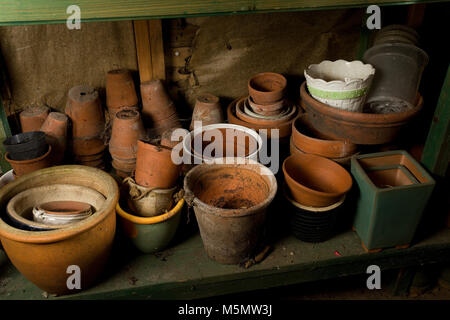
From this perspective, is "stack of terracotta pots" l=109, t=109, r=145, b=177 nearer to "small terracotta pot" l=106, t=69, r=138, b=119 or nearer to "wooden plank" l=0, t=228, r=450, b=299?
"small terracotta pot" l=106, t=69, r=138, b=119

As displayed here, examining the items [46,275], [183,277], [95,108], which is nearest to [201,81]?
[95,108]

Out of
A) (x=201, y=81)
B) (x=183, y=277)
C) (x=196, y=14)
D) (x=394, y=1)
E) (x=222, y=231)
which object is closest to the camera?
(x=196, y=14)

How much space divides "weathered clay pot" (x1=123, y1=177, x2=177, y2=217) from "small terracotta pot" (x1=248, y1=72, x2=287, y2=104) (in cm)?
78

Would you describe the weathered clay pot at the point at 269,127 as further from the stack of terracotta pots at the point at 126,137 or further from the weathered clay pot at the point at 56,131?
the weathered clay pot at the point at 56,131

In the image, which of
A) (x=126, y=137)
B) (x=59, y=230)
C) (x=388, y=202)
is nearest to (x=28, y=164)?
(x=126, y=137)

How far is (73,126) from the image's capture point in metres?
2.25

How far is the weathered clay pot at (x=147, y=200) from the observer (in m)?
1.87

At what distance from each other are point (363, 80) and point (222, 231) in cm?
101

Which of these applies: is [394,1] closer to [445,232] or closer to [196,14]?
[196,14]

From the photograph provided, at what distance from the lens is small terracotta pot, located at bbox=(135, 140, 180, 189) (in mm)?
1822

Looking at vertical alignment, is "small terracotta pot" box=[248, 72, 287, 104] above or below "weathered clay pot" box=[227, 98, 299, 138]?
above

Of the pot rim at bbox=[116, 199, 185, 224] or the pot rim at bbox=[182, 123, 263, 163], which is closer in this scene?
the pot rim at bbox=[116, 199, 185, 224]

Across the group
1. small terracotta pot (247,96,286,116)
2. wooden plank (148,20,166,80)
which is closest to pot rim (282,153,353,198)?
small terracotta pot (247,96,286,116)

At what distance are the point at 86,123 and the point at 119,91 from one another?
27cm
